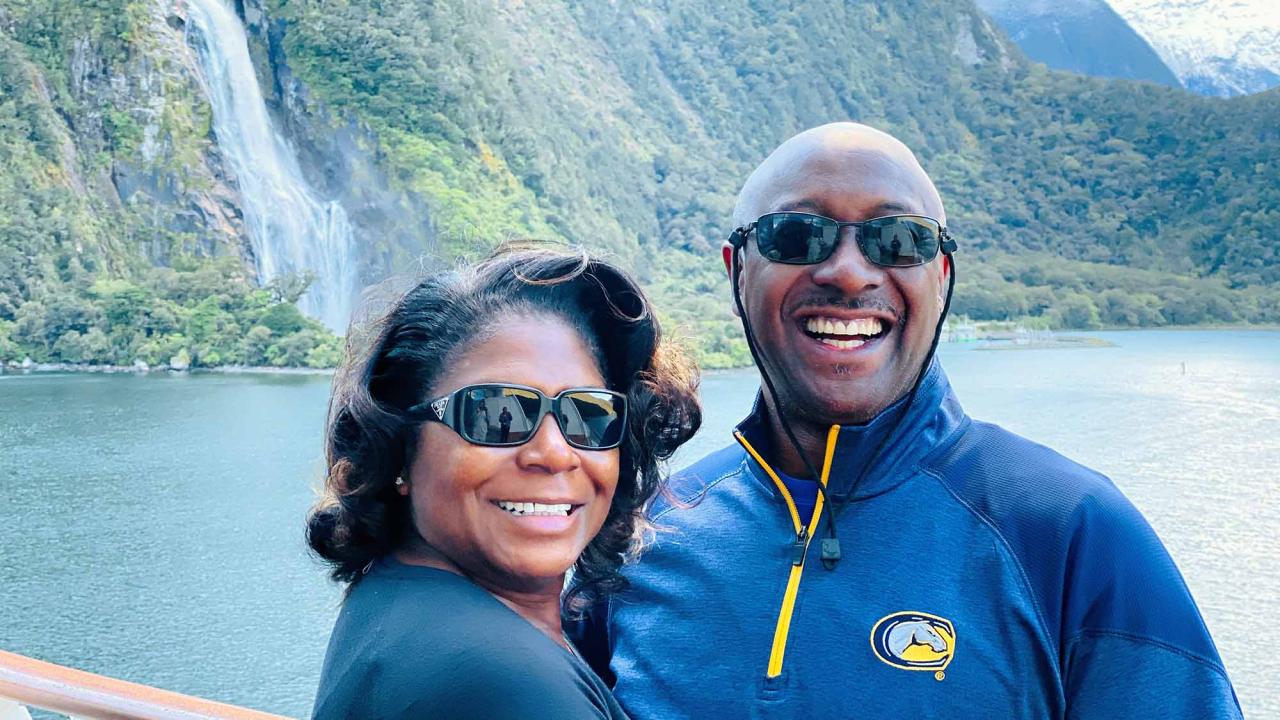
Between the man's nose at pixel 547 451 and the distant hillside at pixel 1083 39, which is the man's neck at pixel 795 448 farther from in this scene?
the distant hillside at pixel 1083 39

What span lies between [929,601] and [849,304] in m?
0.38

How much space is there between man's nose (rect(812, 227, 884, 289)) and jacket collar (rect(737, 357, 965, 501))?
5.5 inches

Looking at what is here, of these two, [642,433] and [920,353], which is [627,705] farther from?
[920,353]

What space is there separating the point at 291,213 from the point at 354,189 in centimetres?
332

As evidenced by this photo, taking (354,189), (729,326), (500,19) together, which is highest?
(500,19)

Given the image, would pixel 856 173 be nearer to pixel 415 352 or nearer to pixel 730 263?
pixel 730 263

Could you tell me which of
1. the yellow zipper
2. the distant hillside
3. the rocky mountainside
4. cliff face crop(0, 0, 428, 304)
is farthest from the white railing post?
the rocky mountainside

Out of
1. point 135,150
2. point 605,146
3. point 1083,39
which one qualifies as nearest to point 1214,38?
point 1083,39

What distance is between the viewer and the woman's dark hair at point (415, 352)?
1196 mm

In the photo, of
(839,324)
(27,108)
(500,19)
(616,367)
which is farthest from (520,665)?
(500,19)

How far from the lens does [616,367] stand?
1.33 m

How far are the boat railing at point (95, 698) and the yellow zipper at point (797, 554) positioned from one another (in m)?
0.66

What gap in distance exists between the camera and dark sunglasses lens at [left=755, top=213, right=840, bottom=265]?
140 centimetres

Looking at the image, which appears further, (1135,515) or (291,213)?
(291,213)
